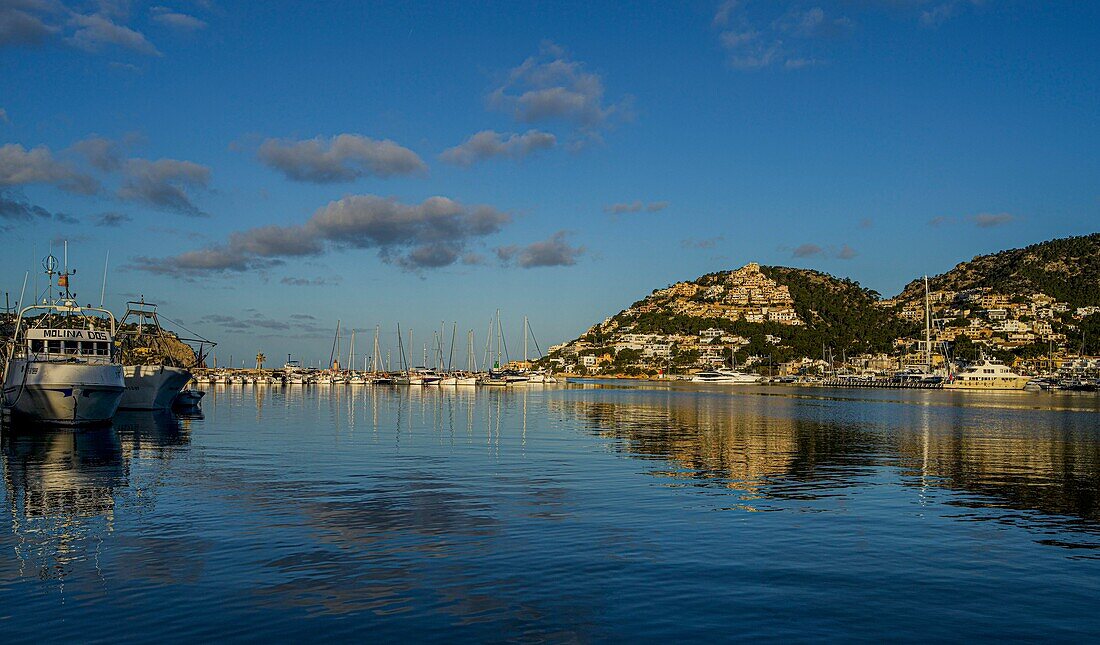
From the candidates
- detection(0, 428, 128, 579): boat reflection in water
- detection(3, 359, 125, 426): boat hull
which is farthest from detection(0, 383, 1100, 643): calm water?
detection(3, 359, 125, 426): boat hull

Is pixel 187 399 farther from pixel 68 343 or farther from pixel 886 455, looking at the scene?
pixel 886 455

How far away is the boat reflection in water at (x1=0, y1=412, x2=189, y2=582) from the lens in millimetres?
18656

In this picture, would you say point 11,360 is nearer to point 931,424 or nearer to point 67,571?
point 67,571

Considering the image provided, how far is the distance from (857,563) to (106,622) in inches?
600

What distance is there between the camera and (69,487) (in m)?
29.1

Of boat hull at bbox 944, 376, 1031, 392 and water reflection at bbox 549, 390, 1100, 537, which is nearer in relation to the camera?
water reflection at bbox 549, 390, 1100, 537

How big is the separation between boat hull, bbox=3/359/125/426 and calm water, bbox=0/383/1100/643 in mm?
7362

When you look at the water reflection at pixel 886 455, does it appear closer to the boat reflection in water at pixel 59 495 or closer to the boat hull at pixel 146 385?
the boat reflection in water at pixel 59 495

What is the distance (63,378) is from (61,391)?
811mm

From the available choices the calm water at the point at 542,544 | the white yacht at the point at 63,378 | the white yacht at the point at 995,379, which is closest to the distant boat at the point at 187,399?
the white yacht at the point at 63,378

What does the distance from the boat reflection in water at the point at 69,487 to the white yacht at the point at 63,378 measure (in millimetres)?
1244

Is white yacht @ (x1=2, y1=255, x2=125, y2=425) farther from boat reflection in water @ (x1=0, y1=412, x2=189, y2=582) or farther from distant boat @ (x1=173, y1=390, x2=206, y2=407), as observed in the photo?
distant boat @ (x1=173, y1=390, x2=206, y2=407)

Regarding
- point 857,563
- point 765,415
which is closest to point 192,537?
point 857,563

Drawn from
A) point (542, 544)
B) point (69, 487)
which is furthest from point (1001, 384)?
point (69, 487)
